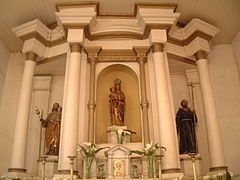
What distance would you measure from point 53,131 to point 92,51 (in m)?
2.19

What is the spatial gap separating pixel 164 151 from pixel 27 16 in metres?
4.60

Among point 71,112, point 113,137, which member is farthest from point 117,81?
point 71,112

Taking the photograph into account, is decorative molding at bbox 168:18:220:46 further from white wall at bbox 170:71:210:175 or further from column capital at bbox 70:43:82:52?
column capital at bbox 70:43:82:52

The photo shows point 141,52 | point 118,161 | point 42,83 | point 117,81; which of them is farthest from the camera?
point 42,83

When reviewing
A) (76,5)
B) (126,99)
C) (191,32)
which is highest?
(76,5)

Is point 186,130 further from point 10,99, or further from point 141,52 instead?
point 10,99

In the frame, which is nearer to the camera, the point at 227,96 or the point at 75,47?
the point at 75,47

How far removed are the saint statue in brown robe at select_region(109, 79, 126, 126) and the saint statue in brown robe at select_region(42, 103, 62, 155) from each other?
1.47 m

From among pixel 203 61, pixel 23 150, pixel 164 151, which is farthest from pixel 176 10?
pixel 23 150

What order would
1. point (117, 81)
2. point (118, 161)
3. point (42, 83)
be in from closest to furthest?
point (118, 161), point (117, 81), point (42, 83)

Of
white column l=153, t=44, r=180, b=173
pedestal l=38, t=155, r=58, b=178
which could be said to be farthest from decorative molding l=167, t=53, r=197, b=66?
pedestal l=38, t=155, r=58, b=178

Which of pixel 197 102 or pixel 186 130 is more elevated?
pixel 197 102

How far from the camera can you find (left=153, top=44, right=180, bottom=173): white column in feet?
16.3

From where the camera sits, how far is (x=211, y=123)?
19.2 feet
